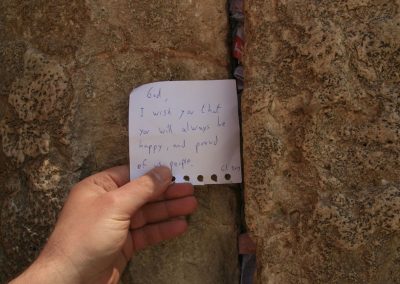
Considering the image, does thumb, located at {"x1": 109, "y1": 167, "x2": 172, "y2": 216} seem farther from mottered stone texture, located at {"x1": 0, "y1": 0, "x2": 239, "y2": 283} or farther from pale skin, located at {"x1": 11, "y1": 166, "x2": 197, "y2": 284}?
mottered stone texture, located at {"x1": 0, "y1": 0, "x2": 239, "y2": 283}

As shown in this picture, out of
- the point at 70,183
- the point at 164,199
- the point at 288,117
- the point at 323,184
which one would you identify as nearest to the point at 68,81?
the point at 70,183

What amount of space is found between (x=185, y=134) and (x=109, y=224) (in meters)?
0.28

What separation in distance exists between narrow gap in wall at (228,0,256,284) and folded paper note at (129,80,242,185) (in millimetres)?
65

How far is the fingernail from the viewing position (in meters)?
1.16

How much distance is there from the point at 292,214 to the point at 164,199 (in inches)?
12.2

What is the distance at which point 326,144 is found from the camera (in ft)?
3.49

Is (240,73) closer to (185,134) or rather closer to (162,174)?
(185,134)

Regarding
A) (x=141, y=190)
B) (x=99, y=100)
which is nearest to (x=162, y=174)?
(x=141, y=190)

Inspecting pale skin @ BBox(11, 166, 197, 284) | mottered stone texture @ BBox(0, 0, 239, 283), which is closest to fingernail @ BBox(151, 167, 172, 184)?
pale skin @ BBox(11, 166, 197, 284)

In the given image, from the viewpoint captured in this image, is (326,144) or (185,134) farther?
(185,134)

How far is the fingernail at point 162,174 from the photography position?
1.16 m

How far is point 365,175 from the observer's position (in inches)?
41.6

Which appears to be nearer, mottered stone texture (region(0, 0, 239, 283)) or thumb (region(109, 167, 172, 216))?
thumb (region(109, 167, 172, 216))

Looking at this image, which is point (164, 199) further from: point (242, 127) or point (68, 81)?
point (68, 81)
